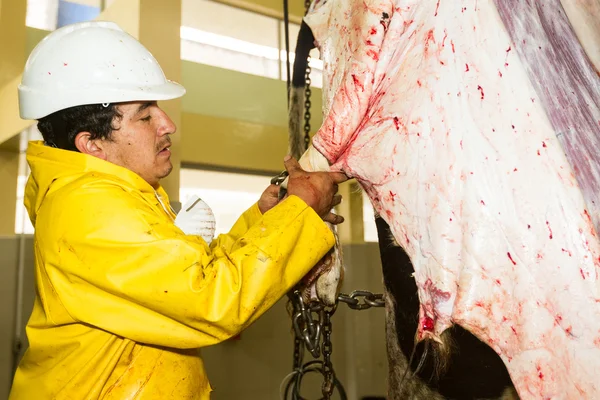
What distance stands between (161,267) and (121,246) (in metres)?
0.11

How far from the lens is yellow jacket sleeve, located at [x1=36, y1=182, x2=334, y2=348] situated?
1353 millimetres

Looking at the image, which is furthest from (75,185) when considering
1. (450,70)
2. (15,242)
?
(15,242)

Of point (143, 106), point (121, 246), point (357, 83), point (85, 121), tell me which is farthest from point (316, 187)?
point (85, 121)

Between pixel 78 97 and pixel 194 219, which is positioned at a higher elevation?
pixel 78 97

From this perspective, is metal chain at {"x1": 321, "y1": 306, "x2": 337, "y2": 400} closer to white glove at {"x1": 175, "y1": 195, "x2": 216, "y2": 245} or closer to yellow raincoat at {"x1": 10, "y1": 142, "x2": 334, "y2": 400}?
Result: yellow raincoat at {"x1": 10, "y1": 142, "x2": 334, "y2": 400}

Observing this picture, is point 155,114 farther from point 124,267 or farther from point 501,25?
point 501,25

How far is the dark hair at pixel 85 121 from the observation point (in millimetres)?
1684

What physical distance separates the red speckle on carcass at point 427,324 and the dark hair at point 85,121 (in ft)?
3.32

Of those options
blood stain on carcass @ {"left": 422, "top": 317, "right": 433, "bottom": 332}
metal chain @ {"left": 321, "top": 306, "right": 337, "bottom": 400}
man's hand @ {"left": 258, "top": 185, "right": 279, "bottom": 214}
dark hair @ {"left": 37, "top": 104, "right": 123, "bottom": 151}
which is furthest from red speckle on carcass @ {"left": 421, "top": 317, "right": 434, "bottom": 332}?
dark hair @ {"left": 37, "top": 104, "right": 123, "bottom": 151}

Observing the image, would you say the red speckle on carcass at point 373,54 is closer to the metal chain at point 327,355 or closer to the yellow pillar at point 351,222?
the metal chain at point 327,355

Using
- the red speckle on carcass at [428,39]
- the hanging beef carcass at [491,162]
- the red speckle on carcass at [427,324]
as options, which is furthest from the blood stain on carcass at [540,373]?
the red speckle on carcass at [428,39]

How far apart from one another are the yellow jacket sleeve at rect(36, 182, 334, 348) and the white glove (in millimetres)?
291

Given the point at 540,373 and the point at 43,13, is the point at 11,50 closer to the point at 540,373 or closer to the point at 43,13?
the point at 43,13

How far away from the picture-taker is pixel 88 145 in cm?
171
